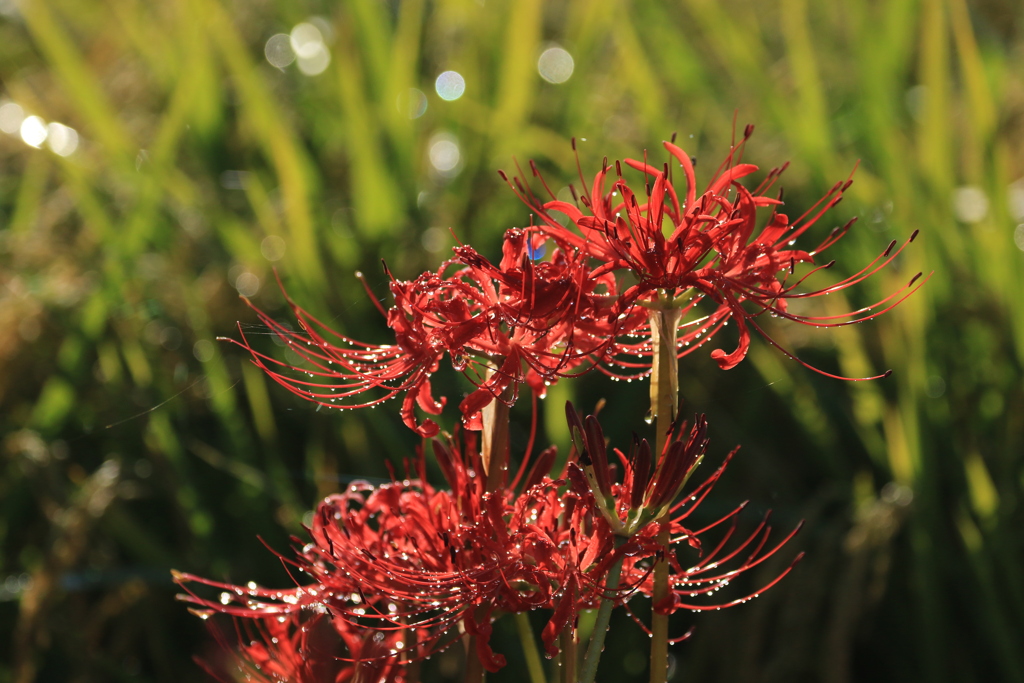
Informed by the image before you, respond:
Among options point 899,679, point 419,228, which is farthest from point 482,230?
point 899,679

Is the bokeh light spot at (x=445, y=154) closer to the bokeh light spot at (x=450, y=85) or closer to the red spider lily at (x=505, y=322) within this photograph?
the bokeh light spot at (x=450, y=85)

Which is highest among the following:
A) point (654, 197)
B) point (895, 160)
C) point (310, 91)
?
point (310, 91)

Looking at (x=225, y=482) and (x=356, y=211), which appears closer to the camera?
(x=225, y=482)

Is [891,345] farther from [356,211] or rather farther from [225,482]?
[225,482]

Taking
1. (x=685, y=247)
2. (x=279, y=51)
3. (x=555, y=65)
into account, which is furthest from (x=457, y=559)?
(x=279, y=51)

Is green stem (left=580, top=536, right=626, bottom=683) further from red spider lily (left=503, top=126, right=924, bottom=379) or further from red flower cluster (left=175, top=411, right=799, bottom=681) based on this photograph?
red spider lily (left=503, top=126, right=924, bottom=379)

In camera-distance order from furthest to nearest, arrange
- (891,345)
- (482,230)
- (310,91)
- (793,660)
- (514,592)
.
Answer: (310,91), (482,230), (891,345), (793,660), (514,592)

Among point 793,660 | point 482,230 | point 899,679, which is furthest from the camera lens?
point 482,230

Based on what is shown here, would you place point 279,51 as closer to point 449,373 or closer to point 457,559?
point 449,373
